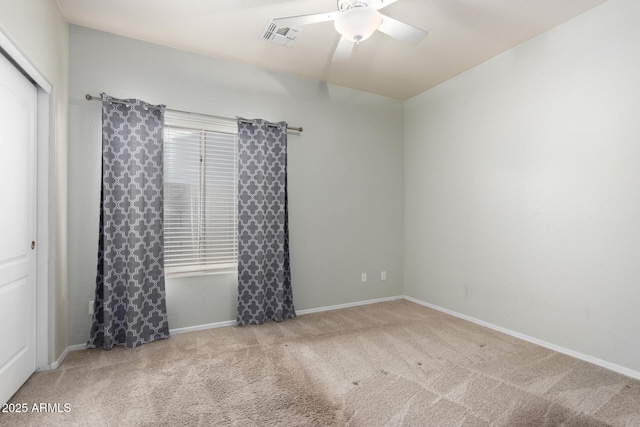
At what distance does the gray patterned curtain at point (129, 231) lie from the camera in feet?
8.77

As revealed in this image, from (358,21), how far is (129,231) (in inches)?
97.3

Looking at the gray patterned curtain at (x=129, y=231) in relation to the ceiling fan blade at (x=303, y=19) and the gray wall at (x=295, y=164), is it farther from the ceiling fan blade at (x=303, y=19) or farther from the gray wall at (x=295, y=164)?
the ceiling fan blade at (x=303, y=19)

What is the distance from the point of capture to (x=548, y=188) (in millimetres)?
2768

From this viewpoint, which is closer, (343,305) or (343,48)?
(343,48)

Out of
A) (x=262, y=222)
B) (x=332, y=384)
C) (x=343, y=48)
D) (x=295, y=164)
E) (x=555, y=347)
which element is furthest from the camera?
(x=295, y=164)

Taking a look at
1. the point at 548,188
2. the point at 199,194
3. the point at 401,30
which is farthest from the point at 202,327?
the point at 548,188

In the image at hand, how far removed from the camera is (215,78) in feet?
10.6

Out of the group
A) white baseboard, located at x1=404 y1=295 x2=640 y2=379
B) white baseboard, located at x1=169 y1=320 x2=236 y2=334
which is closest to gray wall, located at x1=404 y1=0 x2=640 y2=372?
white baseboard, located at x1=404 y1=295 x2=640 y2=379

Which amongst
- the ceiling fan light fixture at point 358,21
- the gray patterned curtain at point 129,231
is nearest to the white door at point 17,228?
the gray patterned curtain at point 129,231

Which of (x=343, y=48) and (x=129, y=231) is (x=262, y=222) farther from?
(x=343, y=48)

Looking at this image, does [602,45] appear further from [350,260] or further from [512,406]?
[350,260]

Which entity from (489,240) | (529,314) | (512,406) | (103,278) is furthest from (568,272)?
(103,278)

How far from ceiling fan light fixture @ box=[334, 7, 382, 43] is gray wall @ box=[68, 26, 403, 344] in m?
1.71

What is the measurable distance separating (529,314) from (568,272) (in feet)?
1.77
